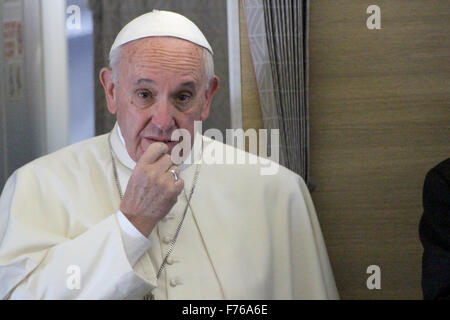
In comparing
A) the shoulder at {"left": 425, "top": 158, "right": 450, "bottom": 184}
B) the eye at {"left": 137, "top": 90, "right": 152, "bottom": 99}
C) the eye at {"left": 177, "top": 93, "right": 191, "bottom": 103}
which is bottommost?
the shoulder at {"left": 425, "top": 158, "right": 450, "bottom": 184}

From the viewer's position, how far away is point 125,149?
61.0 inches

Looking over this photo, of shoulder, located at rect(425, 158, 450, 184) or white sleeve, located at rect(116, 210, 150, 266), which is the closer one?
white sleeve, located at rect(116, 210, 150, 266)

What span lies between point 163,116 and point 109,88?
18 centimetres

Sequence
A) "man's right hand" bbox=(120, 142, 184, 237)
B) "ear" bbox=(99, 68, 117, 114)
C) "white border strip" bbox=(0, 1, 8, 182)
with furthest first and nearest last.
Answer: "white border strip" bbox=(0, 1, 8, 182)
"ear" bbox=(99, 68, 117, 114)
"man's right hand" bbox=(120, 142, 184, 237)

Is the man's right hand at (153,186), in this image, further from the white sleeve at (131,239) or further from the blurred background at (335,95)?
the blurred background at (335,95)

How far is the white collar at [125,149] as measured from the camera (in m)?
1.53

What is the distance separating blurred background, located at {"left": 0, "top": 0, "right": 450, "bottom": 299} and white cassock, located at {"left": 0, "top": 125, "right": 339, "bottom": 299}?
78 millimetres

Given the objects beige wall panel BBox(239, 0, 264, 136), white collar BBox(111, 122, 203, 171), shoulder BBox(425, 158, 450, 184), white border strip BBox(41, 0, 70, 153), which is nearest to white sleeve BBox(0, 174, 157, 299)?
white collar BBox(111, 122, 203, 171)

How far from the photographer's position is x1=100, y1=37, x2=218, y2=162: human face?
1.41 meters

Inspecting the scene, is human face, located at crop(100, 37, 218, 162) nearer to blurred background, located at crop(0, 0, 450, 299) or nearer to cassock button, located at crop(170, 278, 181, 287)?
blurred background, located at crop(0, 0, 450, 299)

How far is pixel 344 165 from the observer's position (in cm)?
152

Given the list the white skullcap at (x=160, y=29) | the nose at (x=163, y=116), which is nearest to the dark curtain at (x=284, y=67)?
the white skullcap at (x=160, y=29)

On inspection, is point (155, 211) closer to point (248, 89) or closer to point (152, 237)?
point (152, 237)

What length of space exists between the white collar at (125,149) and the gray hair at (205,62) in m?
0.12
